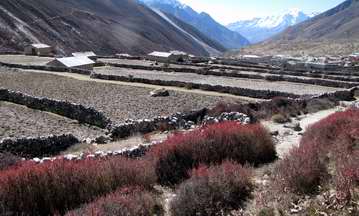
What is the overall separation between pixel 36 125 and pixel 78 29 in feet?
349

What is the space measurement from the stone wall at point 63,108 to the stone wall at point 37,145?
4.55m

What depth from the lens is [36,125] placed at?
1980cm

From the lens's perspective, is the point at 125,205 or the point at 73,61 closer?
the point at 125,205

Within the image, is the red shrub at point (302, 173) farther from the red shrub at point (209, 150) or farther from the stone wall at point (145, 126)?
the stone wall at point (145, 126)

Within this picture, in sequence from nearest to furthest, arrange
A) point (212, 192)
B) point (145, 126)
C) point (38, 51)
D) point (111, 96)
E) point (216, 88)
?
point (212, 192), point (145, 126), point (111, 96), point (216, 88), point (38, 51)

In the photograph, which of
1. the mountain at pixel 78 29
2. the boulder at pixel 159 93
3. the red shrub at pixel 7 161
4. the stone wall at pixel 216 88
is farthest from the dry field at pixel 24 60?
the red shrub at pixel 7 161

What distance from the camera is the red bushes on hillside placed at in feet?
25.0

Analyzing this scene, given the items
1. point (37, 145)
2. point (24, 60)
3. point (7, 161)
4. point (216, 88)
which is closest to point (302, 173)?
point (7, 161)

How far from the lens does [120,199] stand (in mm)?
7312

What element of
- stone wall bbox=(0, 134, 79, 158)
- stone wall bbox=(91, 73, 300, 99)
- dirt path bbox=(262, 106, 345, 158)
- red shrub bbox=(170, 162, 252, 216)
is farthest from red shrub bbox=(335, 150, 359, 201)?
stone wall bbox=(91, 73, 300, 99)

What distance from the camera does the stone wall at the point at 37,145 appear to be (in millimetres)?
14789

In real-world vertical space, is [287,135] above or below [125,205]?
below

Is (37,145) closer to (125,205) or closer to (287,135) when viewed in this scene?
(287,135)

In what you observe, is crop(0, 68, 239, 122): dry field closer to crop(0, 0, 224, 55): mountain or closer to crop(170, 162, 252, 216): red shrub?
crop(170, 162, 252, 216): red shrub
